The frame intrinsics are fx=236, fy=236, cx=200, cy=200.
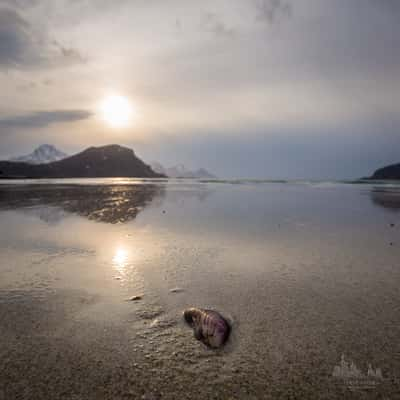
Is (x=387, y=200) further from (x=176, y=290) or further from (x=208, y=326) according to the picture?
(x=208, y=326)

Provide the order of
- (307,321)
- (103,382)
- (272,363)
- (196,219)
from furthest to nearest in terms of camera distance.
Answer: (196,219)
(307,321)
(272,363)
(103,382)

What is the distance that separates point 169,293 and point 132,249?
138 inches

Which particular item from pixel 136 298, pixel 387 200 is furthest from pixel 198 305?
pixel 387 200

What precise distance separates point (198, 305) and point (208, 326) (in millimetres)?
857

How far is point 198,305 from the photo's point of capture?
185 inches

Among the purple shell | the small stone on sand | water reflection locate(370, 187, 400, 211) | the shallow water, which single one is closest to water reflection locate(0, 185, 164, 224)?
the shallow water

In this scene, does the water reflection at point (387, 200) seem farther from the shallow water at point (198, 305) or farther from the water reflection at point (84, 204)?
the water reflection at point (84, 204)

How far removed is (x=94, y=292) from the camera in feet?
17.2

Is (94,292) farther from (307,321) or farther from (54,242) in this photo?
(54,242)

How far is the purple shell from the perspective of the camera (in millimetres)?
3682

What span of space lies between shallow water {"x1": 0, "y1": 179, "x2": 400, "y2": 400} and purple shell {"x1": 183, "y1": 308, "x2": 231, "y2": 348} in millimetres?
150

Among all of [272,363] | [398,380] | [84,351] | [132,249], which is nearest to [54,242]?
[132,249]

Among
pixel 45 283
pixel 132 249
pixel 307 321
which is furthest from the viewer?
pixel 132 249

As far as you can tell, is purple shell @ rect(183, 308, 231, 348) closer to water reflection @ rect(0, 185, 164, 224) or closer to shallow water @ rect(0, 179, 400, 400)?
shallow water @ rect(0, 179, 400, 400)
